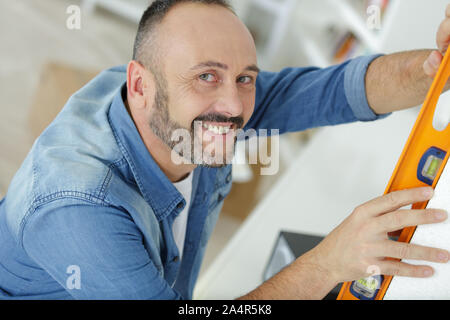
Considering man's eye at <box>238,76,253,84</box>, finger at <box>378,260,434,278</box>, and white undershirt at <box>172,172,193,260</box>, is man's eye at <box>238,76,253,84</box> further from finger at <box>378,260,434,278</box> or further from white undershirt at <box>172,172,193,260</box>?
finger at <box>378,260,434,278</box>

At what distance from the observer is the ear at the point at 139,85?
0.89 metres

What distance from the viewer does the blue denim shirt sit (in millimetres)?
726

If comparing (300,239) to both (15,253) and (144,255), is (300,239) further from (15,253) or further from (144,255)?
(15,253)

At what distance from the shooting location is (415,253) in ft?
1.98

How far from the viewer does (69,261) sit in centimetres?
72

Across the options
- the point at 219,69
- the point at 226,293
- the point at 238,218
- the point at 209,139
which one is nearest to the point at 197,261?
the point at 226,293

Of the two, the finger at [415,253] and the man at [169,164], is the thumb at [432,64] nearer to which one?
the man at [169,164]

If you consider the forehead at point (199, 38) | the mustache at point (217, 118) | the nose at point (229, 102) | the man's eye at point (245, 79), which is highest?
the forehead at point (199, 38)

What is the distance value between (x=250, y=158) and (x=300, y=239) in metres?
1.67

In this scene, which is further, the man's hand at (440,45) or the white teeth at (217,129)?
the white teeth at (217,129)

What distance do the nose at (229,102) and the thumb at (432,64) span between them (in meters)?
0.32

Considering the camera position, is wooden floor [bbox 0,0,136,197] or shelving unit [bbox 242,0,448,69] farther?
wooden floor [bbox 0,0,136,197]

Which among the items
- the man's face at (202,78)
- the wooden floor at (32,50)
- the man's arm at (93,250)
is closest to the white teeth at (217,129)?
the man's face at (202,78)

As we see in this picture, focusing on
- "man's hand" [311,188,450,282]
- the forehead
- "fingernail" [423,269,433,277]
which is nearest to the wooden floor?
the forehead
